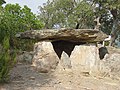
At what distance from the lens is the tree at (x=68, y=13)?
796 inches

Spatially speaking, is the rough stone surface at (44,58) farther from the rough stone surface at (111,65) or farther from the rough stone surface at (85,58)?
the rough stone surface at (111,65)

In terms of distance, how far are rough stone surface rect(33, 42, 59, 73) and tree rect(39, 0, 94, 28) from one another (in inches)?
404

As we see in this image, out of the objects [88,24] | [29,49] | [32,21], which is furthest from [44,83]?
[88,24]

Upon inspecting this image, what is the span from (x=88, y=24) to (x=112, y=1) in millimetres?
4527

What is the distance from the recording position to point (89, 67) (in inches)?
380

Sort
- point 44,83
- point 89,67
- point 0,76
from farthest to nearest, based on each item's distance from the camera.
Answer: point 89,67 → point 44,83 → point 0,76

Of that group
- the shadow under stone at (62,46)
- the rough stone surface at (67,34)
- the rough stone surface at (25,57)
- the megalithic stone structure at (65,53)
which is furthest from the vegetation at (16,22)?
the megalithic stone structure at (65,53)

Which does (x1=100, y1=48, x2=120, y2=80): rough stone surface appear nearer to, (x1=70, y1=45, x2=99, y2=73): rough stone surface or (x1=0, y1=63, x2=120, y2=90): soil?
(x1=70, y1=45, x2=99, y2=73): rough stone surface

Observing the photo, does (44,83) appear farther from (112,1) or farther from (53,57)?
(112,1)

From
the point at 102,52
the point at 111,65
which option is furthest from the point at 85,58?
the point at 102,52

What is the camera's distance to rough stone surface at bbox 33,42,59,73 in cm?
949

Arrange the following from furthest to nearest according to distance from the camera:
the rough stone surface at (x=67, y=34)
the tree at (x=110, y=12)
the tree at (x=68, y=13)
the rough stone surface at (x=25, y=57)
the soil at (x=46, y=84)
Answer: the tree at (x=68, y=13), the tree at (x=110, y=12), the rough stone surface at (x=25, y=57), the rough stone surface at (x=67, y=34), the soil at (x=46, y=84)

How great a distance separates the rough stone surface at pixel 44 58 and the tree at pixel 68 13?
33.6 ft

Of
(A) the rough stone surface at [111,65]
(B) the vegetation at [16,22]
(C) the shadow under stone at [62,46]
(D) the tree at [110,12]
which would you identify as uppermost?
(D) the tree at [110,12]
